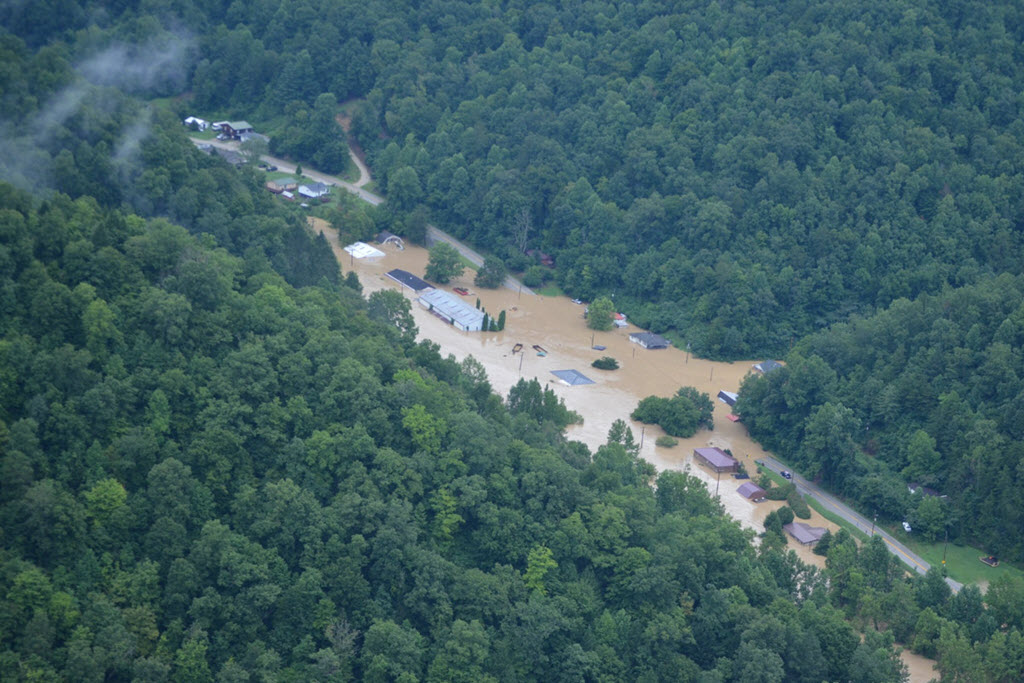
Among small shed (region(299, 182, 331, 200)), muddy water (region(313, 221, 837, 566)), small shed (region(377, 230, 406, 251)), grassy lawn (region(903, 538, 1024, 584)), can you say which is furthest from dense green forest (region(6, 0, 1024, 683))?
small shed (region(299, 182, 331, 200))

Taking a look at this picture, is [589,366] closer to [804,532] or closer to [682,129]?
[804,532]

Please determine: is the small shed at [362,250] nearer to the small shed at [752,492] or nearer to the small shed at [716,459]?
the small shed at [716,459]

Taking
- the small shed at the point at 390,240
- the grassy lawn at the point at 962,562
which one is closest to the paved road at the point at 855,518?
the grassy lawn at the point at 962,562

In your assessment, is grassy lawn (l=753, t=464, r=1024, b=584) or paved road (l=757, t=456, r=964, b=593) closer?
grassy lawn (l=753, t=464, r=1024, b=584)

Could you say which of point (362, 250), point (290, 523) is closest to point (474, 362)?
point (290, 523)

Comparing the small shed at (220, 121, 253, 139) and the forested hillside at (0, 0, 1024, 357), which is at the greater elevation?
the forested hillside at (0, 0, 1024, 357)

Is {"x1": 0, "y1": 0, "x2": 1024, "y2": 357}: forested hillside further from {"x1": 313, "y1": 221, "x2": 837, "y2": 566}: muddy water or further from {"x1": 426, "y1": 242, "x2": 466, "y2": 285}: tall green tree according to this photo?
{"x1": 426, "y1": 242, "x2": 466, "y2": 285}: tall green tree
